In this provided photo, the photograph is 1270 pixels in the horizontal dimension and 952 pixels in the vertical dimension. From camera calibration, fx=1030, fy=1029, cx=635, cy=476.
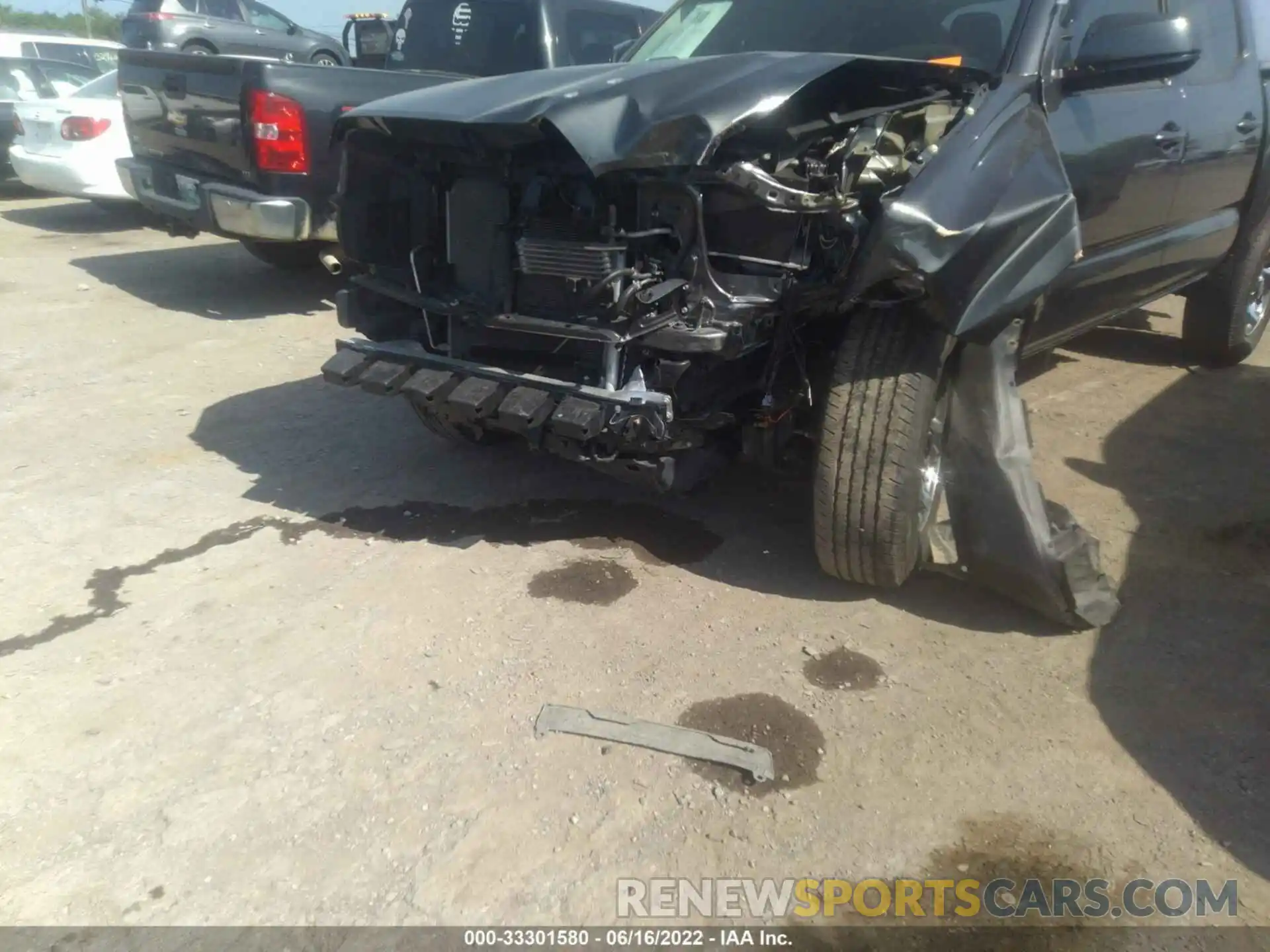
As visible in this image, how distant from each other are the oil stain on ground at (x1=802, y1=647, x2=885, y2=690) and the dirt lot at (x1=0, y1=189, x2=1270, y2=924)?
0.01 metres

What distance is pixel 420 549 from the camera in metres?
3.76

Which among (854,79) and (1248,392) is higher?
(854,79)

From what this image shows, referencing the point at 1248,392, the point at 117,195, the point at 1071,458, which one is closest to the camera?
the point at 1071,458

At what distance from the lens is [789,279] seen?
3.09 metres

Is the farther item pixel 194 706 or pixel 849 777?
pixel 194 706

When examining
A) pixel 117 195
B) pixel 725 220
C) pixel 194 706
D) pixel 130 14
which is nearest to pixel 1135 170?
pixel 725 220

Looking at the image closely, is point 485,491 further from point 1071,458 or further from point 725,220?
point 1071,458

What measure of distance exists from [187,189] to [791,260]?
517cm

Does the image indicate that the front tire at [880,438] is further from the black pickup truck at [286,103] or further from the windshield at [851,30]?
the black pickup truck at [286,103]

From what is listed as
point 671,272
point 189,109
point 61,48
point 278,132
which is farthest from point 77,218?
point 671,272

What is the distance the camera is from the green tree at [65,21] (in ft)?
148

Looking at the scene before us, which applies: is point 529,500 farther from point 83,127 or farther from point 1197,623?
point 83,127

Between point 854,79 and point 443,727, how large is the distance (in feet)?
7.29

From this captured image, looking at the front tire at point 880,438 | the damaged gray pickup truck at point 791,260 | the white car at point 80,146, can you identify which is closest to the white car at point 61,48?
the white car at point 80,146
